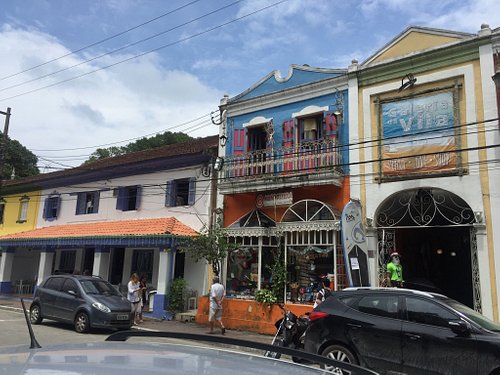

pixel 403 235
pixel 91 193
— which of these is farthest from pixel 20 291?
pixel 403 235

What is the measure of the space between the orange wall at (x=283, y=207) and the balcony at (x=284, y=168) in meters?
0.46

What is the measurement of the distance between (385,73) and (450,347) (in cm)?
973

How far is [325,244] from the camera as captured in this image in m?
14.1

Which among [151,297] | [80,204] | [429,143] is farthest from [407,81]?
[80,204]

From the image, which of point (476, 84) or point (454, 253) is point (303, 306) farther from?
point (476, 84)

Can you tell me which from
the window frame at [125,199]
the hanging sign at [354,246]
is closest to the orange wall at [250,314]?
the hanging sign at [354,246]

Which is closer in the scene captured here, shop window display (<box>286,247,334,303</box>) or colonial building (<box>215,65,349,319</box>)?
shop window display (<box>286,247,334,303</box>)

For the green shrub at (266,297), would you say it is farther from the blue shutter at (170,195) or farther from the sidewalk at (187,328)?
the blue shutter at (170,195)

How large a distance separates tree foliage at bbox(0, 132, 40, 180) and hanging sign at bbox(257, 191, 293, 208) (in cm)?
3560

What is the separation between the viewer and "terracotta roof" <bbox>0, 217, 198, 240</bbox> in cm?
1747

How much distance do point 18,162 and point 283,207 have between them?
38098 mm

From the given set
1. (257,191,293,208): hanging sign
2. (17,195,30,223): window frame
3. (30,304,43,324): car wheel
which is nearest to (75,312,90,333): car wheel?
(30,304,43,324): car wheel

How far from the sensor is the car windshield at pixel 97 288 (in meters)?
13.8

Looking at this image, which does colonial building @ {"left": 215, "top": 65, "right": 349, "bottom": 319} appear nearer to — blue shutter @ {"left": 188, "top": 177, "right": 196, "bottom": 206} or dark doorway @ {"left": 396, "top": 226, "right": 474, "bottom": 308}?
blue shutter @ {"left": 188, "top": 177, "right": 196, "bottom": 206}
